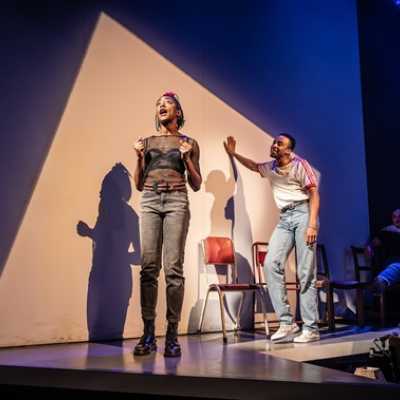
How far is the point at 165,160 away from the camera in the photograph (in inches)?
111

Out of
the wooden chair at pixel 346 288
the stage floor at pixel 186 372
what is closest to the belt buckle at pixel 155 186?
the stage floor at pixel 186 372

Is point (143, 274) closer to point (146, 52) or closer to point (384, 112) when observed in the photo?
point (146, 52)

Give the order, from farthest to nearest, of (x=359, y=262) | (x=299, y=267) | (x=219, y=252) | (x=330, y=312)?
(x=359, y=262) < (x=330, y=312) < (x=219, y=252) < (x=299, y=267)

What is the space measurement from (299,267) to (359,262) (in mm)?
2344

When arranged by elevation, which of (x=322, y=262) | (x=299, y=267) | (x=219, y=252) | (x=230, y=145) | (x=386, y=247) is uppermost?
(x=230, y=145)

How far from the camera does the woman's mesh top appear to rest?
9.10 ft

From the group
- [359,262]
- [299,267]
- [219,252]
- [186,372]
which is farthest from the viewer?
[359,262]

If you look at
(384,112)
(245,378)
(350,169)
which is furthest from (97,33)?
(384,112)

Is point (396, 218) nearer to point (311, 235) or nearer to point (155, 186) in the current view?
point (311, 235)

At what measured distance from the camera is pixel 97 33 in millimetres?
3803

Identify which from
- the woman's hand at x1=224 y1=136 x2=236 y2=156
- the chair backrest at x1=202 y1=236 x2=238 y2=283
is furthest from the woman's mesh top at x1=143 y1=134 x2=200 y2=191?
the woman's hand at x1=224 y1=136 x2=236 y2=156

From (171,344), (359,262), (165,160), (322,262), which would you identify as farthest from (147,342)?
(359,262)

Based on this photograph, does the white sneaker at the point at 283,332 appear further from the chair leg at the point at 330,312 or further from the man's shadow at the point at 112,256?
the man's shadow at the point at 112,256

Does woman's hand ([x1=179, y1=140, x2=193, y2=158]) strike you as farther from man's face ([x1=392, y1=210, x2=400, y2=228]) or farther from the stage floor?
man's face ([x1=392, y1=210, x2=400, y2=228])
